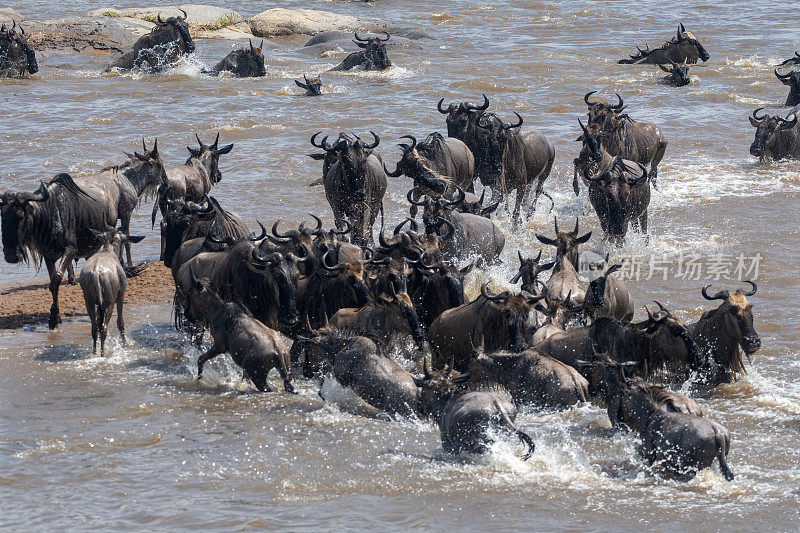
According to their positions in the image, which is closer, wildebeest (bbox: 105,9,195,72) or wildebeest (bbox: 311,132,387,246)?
wildebeest (bbox: 311,132,387,246)

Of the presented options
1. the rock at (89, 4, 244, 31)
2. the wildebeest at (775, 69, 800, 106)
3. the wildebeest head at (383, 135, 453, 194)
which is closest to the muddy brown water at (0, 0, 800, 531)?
the wildebeest at (775, 69, 800, 106)

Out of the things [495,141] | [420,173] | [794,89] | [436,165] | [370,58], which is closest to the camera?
[420,173]

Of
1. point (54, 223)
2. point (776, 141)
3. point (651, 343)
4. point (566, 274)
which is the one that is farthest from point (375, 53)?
point (651, 343)

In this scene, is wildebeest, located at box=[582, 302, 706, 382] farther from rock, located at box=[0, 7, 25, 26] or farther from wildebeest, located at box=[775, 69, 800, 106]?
rock, located at box=[0, 7, 25, 26]

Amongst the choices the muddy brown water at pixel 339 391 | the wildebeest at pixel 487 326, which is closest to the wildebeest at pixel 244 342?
the muddy brown water at pixel 339 391

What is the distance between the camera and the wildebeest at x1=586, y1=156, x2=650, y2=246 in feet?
43.2

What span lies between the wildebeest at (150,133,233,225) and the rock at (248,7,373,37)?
1834 centimetres

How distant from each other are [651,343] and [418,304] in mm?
2175

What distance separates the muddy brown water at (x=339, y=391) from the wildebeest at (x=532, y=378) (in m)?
0.16

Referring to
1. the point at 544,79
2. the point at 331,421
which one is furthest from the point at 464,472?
the point at 544,79

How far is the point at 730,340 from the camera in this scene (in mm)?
9180

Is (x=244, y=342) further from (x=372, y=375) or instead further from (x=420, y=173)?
(x=420, y=173)

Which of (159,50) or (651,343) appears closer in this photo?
(651,343)

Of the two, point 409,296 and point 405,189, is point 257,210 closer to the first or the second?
point 405,189
